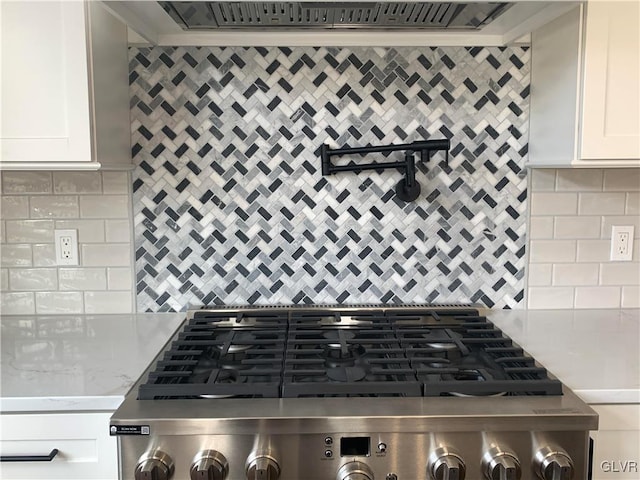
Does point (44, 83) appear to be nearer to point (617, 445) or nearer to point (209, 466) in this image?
point (209, 466)

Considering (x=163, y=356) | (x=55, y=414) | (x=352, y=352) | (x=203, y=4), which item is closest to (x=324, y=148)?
(x=203, y=4)

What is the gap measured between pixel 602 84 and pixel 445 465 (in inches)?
39.7

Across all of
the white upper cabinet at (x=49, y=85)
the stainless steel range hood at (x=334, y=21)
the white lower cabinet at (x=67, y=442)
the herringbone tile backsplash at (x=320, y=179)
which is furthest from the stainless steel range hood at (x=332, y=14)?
the white lower cabinet at (x=67, y=442)

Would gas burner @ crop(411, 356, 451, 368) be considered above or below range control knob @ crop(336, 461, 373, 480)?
above

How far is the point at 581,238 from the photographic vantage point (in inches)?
71.5

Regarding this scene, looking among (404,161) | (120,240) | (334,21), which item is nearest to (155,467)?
(120,240)

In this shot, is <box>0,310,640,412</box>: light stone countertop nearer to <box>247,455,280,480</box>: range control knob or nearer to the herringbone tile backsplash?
the herringbone tile backsplash

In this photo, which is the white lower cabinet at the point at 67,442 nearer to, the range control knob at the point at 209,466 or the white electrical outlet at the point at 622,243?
the range control knob at the point at 209,466

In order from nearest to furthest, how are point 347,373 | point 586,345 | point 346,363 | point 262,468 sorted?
1. point 262,468
2. point 347,373
3. point 346,363
4. point 586,345

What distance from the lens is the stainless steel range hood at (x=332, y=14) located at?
4.76ft

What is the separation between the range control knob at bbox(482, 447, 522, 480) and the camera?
106 cm

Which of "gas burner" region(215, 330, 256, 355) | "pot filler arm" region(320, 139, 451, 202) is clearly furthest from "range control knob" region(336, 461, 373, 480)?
"pot filler arm" region(320, 139, 451, 202)

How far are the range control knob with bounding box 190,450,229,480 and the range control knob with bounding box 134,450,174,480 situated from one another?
0.05 m

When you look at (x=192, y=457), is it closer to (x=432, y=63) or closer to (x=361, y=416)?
(x=361, y=416)
